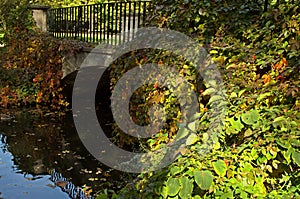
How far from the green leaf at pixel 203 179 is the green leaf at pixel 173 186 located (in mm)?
137

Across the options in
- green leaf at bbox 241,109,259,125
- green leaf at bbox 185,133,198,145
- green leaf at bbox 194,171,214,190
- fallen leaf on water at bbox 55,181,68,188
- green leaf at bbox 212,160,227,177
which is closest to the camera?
green leaf at bbox 194,171,214,190

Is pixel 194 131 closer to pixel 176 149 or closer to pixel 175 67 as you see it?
pixel 176 149

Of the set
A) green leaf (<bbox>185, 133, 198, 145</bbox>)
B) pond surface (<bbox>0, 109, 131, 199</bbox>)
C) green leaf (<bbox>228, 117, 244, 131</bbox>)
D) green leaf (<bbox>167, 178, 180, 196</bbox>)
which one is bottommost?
pond surface (<bbox>0, 109, 131, 199</bbox>)

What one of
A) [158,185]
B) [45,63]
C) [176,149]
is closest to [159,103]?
[176,149]

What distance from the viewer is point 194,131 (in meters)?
2.95

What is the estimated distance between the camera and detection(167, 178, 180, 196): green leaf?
237 cm

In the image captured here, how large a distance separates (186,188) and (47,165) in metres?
3.74

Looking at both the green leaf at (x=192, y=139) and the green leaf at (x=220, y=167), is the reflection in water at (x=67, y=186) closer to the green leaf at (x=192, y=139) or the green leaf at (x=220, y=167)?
the green leaf at (x=192, y=139)

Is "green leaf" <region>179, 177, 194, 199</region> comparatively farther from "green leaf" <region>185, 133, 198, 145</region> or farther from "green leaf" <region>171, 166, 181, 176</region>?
"green leaf" <region>185, 133, 198, 145</region>

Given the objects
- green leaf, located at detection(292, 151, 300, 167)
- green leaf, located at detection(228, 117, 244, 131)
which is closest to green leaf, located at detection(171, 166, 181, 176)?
green leaf, located at detection(228, 117, 244, 131)

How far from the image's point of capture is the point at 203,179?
2.33 m

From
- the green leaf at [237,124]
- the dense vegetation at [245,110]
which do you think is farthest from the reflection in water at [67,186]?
the green leaf at [237,124]

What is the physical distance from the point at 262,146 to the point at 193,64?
129 cm

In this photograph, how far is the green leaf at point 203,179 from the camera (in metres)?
2.30
